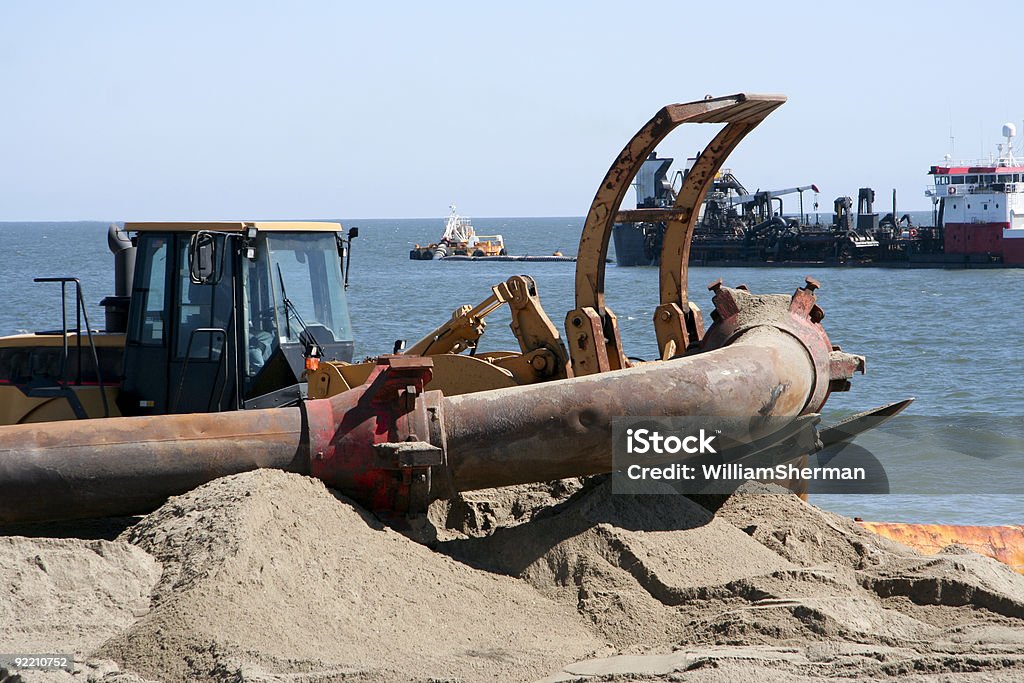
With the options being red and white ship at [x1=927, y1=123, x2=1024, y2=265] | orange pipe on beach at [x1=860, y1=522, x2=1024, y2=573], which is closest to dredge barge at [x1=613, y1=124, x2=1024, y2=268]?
red and white ship at [x1=927, y1=123, x2=1024, y2=265]

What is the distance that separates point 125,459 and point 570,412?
2.05 meters

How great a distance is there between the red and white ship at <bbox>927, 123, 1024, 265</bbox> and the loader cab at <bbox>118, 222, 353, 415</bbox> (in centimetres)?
5381

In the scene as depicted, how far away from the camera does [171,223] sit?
738 cm

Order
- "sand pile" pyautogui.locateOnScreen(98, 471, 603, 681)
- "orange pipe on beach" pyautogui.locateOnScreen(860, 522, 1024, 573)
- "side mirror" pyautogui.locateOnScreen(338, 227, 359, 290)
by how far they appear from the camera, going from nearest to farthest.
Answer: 1. "sand pile" pyautogui.locateOnScreen(98, 471, 603, 681)
2. "orange pipe on beach" pyautogui.locateOnScreen(860, 522, 1024, 573)
3. "side mirror" pyautogui.locateOnScreen(338, 227, 359, 290)

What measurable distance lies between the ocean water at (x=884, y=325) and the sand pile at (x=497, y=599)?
6.31 meters

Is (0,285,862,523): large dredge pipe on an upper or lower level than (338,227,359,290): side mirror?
lower

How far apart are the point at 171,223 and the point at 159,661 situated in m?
3.72

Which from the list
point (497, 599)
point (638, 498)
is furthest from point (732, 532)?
point (497, 599)

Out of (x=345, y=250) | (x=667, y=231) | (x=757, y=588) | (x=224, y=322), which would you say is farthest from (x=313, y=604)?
(x=345, y=250)

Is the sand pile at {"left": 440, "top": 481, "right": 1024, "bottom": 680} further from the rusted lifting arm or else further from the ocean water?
the ocean water

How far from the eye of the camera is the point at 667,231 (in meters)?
7.36

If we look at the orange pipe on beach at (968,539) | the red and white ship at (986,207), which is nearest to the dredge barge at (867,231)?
the red and white ship at (986,207)

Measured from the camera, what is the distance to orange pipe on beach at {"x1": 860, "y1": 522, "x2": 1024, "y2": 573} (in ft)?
25.4

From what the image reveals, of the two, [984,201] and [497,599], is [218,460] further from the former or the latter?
[984,201]
